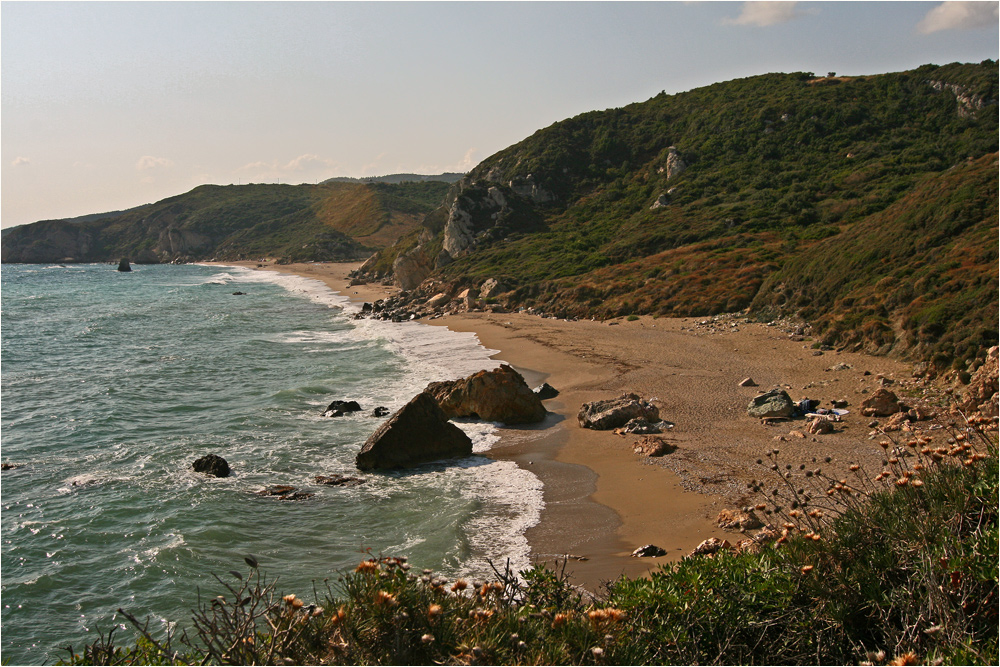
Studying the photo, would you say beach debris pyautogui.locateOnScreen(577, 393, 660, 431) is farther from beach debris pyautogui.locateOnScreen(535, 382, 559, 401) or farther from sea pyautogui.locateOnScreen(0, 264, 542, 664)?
beach debris pyautogui.locateOnScreen(535, 382, 559, 401)

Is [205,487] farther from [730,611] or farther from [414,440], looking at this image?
[730,611]

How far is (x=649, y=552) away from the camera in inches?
349

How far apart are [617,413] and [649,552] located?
6.33 m

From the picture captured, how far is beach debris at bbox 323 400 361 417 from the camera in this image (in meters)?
17.3

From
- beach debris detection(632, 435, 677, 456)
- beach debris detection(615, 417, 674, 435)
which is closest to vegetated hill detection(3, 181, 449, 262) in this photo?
beach debris detection(615, 417, 674, 435)

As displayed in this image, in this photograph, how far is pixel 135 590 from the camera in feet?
28.5

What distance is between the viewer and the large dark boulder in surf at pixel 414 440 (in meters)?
13.2

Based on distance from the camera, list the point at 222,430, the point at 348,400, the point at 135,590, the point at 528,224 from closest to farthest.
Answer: the point at 135,590
the point at 222,430
the point at 348,400
the point at 528,224

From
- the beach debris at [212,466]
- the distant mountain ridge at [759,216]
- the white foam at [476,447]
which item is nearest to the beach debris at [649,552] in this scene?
the white foam at [476,447]

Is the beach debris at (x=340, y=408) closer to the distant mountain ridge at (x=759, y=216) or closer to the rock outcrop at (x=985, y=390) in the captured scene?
the rock outcrop at (x=985, y=390)

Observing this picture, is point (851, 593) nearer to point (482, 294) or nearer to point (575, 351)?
point (575, 351)

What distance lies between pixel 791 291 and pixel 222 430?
21.3 metres

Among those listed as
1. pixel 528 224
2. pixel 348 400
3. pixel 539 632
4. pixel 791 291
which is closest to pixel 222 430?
pixel 348 400

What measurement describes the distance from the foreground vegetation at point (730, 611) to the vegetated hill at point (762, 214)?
12598 mm
